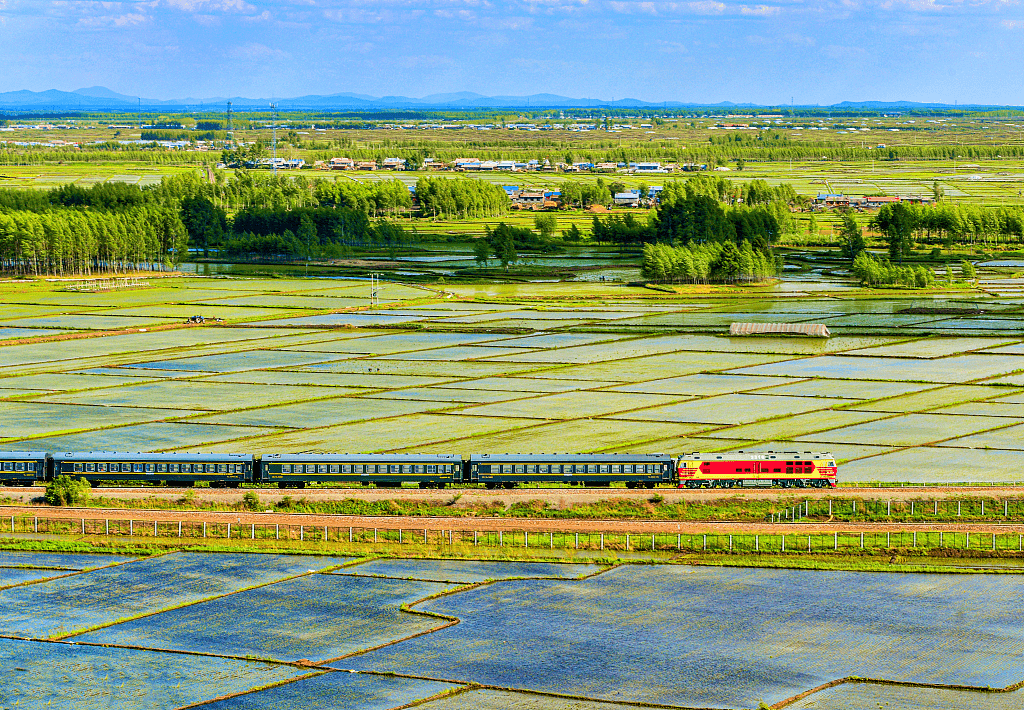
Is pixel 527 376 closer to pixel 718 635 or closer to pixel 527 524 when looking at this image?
pixel 527 524

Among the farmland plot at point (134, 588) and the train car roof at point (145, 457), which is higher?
the train car roof at point (145, 457)

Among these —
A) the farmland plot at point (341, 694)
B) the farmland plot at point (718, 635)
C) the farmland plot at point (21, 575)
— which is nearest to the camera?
the farmland plot at point (341, 694)

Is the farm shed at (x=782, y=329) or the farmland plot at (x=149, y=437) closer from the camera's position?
the farmland plot at (x=149, y=437)

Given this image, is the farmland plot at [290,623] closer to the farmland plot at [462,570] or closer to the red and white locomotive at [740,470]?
the farmland plot at [462,570]

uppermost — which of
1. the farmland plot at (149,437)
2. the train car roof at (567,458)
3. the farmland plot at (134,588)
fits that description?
the train car roof at (567,458)

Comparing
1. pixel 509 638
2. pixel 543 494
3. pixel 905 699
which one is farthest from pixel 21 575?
pixel 905 699

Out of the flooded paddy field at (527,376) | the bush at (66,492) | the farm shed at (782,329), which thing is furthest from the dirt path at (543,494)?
the farm shed at (782,329)

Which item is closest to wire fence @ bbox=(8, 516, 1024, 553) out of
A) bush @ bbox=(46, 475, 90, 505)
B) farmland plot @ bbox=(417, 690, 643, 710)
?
bush @ bbox=(46, 475, 90, 505)

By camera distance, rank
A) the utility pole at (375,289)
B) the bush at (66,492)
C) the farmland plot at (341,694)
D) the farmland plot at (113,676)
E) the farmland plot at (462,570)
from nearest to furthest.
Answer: the farmland plot at (341,694), the farmland plot at (113,676), the farmland plot at (462,570), the bush at (66,492), the utility pole at (375,289)
